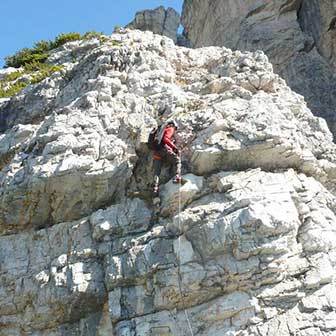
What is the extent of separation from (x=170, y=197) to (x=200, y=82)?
19.7ft

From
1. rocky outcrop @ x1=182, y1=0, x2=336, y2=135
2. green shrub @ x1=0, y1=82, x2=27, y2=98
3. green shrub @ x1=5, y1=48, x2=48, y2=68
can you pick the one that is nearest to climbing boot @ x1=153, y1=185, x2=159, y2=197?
green shrub @ x1=0, y1=82, x2=27, y2=98

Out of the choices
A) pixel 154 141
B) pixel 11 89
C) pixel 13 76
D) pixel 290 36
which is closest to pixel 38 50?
pixel 13 76

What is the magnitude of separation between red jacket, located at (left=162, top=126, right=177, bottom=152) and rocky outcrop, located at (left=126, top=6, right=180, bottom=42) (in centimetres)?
3286

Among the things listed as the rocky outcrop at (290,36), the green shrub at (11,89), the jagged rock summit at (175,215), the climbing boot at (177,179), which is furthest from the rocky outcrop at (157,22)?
the climbing boot at (177,179)

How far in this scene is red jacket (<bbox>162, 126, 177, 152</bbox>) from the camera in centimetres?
1558

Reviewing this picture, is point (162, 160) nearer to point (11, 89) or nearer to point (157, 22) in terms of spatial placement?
point (11, 89)

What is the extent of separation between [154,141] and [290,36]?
64.6ft

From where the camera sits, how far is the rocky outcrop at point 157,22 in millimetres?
47594

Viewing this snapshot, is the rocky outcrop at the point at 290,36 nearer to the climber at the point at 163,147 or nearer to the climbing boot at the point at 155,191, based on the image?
the climber at the point at 163,147

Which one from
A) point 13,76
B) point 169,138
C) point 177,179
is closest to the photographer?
point 177,179

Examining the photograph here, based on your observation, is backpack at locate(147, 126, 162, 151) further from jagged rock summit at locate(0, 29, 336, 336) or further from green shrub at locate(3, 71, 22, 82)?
green shrub at locate(3, 71, 22, 82)

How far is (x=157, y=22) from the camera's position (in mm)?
48125

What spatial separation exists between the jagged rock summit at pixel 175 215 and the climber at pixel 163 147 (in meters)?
0.29

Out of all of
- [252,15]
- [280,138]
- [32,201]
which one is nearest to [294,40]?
[252,15]
